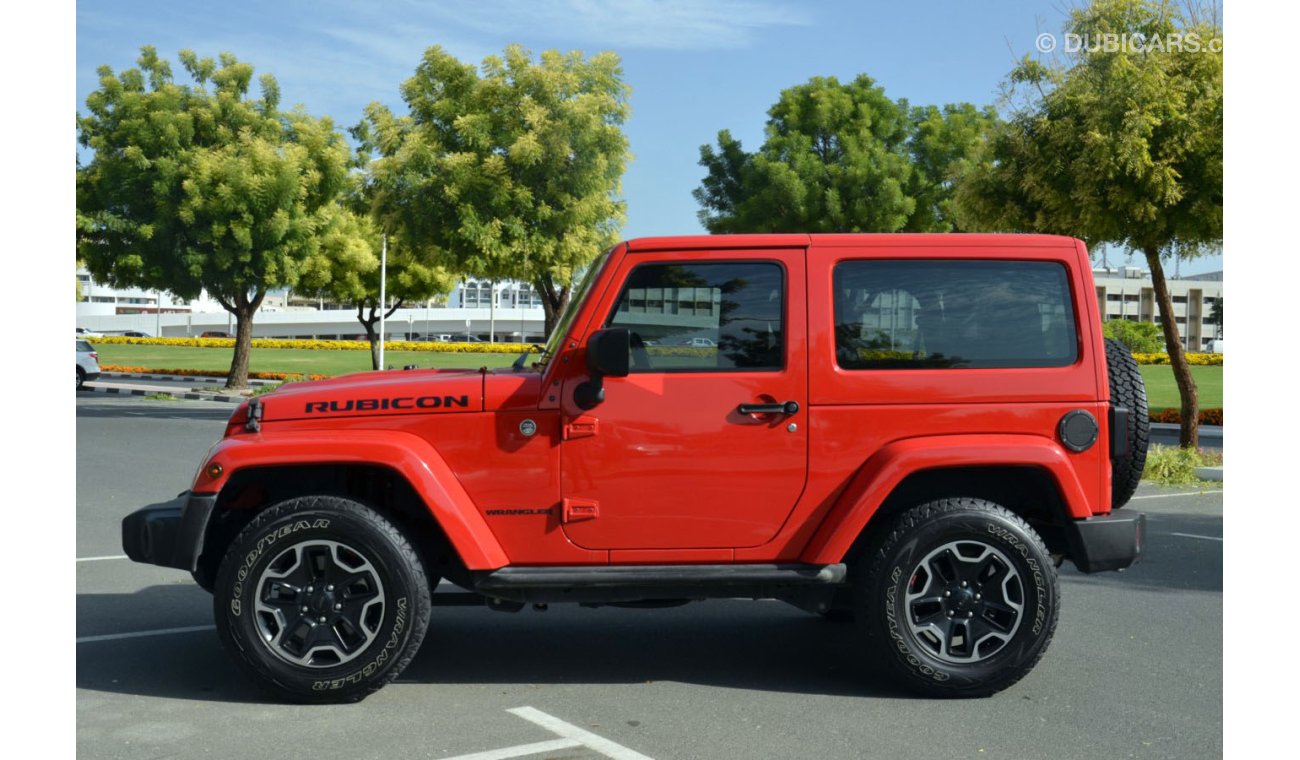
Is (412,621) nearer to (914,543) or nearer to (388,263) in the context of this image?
(914,543)

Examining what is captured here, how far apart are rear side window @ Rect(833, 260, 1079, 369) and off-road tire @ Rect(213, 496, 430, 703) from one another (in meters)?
2.10

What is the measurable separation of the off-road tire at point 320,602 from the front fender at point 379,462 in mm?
211

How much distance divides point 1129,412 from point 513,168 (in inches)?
697

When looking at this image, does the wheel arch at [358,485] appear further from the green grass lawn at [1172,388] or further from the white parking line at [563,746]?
the green grass lawn at [1172,388]

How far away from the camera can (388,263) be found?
35938mm

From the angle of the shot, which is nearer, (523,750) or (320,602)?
(523,750)

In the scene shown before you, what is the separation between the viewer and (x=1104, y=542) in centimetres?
536

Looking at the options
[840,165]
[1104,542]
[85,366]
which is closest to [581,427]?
[1104,542]

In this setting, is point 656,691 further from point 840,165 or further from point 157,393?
point 840,165

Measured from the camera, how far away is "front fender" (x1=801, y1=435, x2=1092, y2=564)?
A: 521 cm

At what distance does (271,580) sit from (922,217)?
38107mm

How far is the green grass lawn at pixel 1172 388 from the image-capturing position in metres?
30.2

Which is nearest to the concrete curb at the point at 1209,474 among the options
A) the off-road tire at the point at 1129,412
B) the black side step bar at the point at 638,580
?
the off-road tire at the point at 1129,412

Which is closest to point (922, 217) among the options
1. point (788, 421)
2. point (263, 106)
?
point (263, 106)
